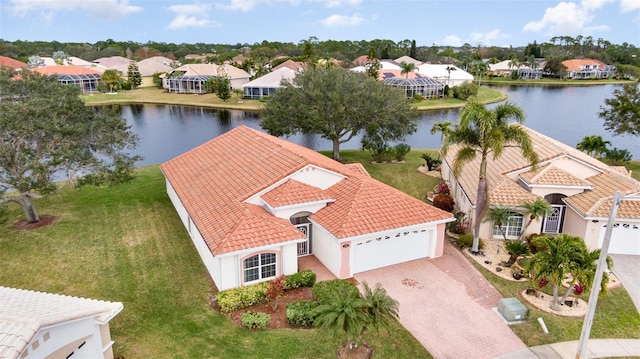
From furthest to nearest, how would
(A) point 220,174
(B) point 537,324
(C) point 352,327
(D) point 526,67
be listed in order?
(D) point 526,67, (A) point 220,174, (B) point 537,324, (C) point 352,327

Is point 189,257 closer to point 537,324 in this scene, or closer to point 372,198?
point 372,198

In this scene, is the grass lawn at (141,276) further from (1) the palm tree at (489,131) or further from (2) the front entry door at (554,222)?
(2) the front entry door at (554,222)

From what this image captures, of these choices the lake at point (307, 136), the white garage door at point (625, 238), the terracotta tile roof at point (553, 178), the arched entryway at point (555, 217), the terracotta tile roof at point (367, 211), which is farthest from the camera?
the lake at point (307, 136)

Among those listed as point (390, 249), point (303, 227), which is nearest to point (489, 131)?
point (390, 249)

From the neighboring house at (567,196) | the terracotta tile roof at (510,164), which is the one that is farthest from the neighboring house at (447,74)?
the neighboring house at (567,196)

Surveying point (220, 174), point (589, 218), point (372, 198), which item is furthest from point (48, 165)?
point (589, 218)

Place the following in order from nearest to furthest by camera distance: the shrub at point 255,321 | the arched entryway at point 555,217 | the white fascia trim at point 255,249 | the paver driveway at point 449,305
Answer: the paver driveway at point 449,305
the shrub at point 255,321
the white fascia trim at point 255,249
the arched entryway at point 555,217

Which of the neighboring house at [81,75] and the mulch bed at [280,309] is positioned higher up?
the neighboring house at [81,75]
